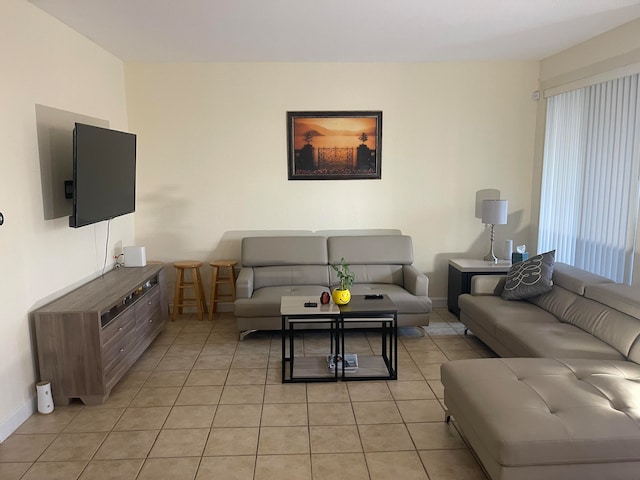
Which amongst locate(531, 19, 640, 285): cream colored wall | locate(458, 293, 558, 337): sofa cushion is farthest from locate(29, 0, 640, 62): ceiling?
locate(458, 293, 558, 337): sofa cushion

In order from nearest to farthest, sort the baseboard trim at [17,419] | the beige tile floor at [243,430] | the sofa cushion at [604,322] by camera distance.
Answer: the beige tile floor at [243,430] → the baseboard trim at [17,419] → the sofa cushion at [604,322]

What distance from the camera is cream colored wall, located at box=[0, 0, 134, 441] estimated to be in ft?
9.64

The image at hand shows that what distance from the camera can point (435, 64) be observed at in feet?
17.1

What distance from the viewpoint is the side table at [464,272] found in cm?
486

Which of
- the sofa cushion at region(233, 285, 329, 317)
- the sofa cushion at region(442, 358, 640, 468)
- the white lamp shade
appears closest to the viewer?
the sofa cushion at region(442, 358, 640, 468)

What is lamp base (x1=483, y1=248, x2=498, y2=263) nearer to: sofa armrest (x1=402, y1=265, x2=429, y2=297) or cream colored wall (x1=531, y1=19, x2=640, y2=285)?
cream colored wall (x1=531, y1=19, x2=640, y2=285)

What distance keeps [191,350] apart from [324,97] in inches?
117

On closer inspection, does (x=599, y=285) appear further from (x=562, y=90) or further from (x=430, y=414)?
(x=562, y=90)

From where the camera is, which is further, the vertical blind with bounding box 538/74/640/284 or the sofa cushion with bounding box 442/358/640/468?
the vertical blind with bounding box 538/74/640/284

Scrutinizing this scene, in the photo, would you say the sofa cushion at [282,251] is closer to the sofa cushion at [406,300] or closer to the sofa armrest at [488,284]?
the sofa cushion at [406,300]

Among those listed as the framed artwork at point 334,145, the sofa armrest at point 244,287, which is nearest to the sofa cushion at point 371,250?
the framed artwork at point 334,145

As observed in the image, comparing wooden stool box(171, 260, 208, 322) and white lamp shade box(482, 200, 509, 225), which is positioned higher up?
white lamp shade box(482, 200, 509, 225)

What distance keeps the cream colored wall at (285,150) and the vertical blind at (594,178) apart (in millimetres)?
464

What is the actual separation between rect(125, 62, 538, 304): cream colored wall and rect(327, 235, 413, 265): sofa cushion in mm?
305
